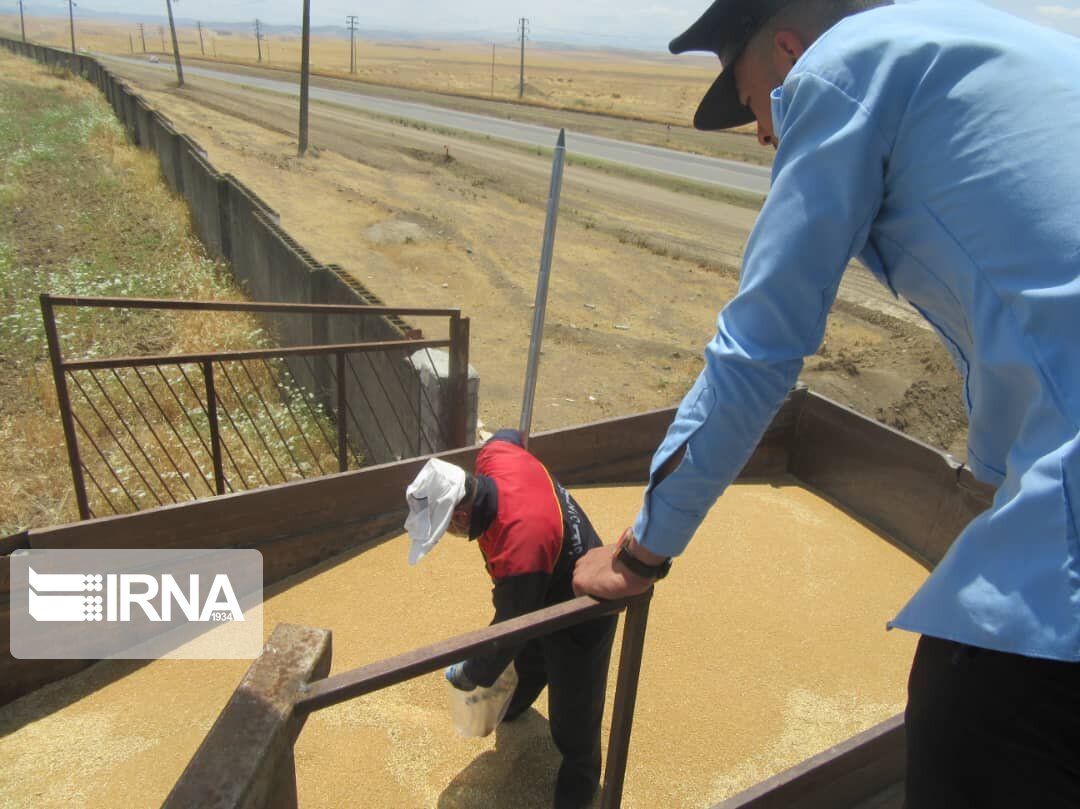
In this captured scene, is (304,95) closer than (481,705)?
No

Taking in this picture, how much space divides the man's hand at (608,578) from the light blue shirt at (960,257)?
0.26 m

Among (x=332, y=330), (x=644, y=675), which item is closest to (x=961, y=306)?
(x=644, y=675)

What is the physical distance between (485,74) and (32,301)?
103 metres

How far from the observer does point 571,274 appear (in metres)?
12.9

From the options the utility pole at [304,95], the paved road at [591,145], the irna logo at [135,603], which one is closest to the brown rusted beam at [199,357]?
the irna logo at [135,603]

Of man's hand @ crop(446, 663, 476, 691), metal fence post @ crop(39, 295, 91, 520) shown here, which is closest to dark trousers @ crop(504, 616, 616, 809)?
man's hand @ crop(446, 663, 476, 691)

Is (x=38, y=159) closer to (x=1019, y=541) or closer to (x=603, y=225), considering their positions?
(x=603, y=225)

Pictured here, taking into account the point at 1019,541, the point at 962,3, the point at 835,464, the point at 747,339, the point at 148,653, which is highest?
the point at 962,3

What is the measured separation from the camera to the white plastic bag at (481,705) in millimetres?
2779

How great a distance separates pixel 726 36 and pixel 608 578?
3.59 ft

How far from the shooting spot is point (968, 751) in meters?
1.32

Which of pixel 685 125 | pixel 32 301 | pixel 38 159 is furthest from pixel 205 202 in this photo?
pixel 685 125

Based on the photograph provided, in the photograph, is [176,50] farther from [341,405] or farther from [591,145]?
[341,405]

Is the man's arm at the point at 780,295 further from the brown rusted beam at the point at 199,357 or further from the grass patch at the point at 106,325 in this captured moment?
the grass patch at the point at 106,325
